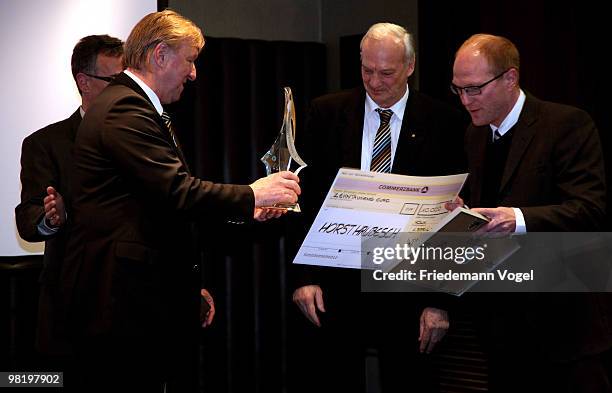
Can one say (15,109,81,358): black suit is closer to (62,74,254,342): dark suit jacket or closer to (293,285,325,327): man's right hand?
(62,74,254,342): dark suit jacket

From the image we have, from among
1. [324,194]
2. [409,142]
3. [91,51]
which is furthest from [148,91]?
[409,142]

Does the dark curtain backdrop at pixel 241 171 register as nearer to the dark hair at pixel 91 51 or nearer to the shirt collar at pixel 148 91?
the dark hair at pixel 91 51

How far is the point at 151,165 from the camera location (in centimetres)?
275

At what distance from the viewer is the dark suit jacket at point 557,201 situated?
3.04 m

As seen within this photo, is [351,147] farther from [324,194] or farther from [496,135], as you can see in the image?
[496,135]

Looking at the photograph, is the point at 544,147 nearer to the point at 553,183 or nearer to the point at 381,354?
the point at 553,183

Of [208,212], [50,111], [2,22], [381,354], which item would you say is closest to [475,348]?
[381,354]

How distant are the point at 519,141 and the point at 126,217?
4.42ft

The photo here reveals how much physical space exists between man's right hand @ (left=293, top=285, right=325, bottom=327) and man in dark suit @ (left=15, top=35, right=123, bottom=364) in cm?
91

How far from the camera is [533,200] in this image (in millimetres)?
3117

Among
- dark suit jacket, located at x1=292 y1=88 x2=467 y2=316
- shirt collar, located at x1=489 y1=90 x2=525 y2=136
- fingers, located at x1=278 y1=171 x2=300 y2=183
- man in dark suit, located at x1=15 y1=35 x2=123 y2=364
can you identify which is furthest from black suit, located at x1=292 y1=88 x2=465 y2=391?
man in dark suit, located at x1=15 y1=35 x2=123 y2=364

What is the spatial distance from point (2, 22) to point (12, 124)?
46 cm

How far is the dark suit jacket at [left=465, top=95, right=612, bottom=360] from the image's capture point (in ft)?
9.99

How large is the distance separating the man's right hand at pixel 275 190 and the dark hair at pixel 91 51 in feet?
3.17
